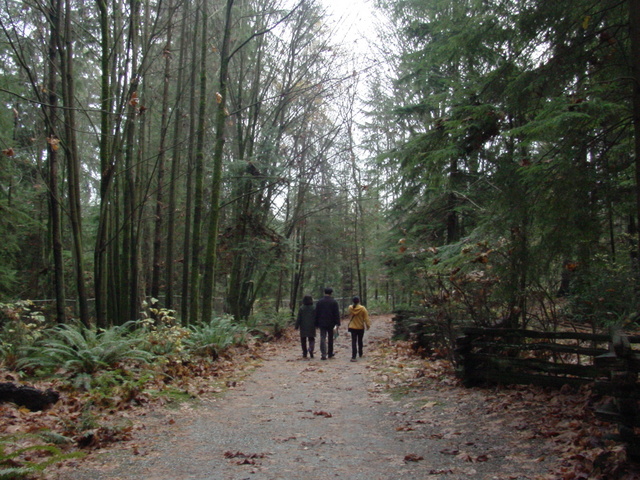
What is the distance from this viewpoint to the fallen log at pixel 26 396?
6094 millimetres

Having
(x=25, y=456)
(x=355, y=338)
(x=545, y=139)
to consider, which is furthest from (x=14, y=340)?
(x=545, y=139)

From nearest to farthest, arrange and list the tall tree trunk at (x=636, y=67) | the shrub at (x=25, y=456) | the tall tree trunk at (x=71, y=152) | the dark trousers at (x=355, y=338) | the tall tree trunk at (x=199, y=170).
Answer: the shrub at (x=25, y=456), the tall tree trunk at (x=636, y=67), the tall tree trunk at (x=71, y=152), the dark trousers at (x=355, y=338), the tall tree trunk at (x=199, y=170)

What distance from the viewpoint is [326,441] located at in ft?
19.2

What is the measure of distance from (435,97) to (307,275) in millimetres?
29372

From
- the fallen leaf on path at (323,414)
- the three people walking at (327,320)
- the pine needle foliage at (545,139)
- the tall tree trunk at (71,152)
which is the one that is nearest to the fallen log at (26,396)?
the fallen leaf on path at (323,414)

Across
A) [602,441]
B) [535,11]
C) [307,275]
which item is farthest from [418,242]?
[307,275]

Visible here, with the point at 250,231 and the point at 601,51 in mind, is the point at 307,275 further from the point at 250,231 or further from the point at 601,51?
the point at 601,51

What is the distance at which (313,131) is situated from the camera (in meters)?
25.4

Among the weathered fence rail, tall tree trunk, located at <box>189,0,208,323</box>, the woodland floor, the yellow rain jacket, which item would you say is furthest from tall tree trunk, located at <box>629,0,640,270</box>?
tall tree trunk, located at <box>189,0,208,323</box>

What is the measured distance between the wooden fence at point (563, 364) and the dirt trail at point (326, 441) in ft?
1.90

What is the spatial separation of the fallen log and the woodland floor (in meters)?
1.27

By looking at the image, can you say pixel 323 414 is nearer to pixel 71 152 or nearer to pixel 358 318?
pixel 358 318

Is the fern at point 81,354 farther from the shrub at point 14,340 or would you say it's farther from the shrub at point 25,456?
the shrub at point 25,456

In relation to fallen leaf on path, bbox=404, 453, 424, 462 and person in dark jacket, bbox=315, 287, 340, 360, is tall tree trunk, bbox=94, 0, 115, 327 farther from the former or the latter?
fallen leaf on path, bbox=404, 453, 424, 462
